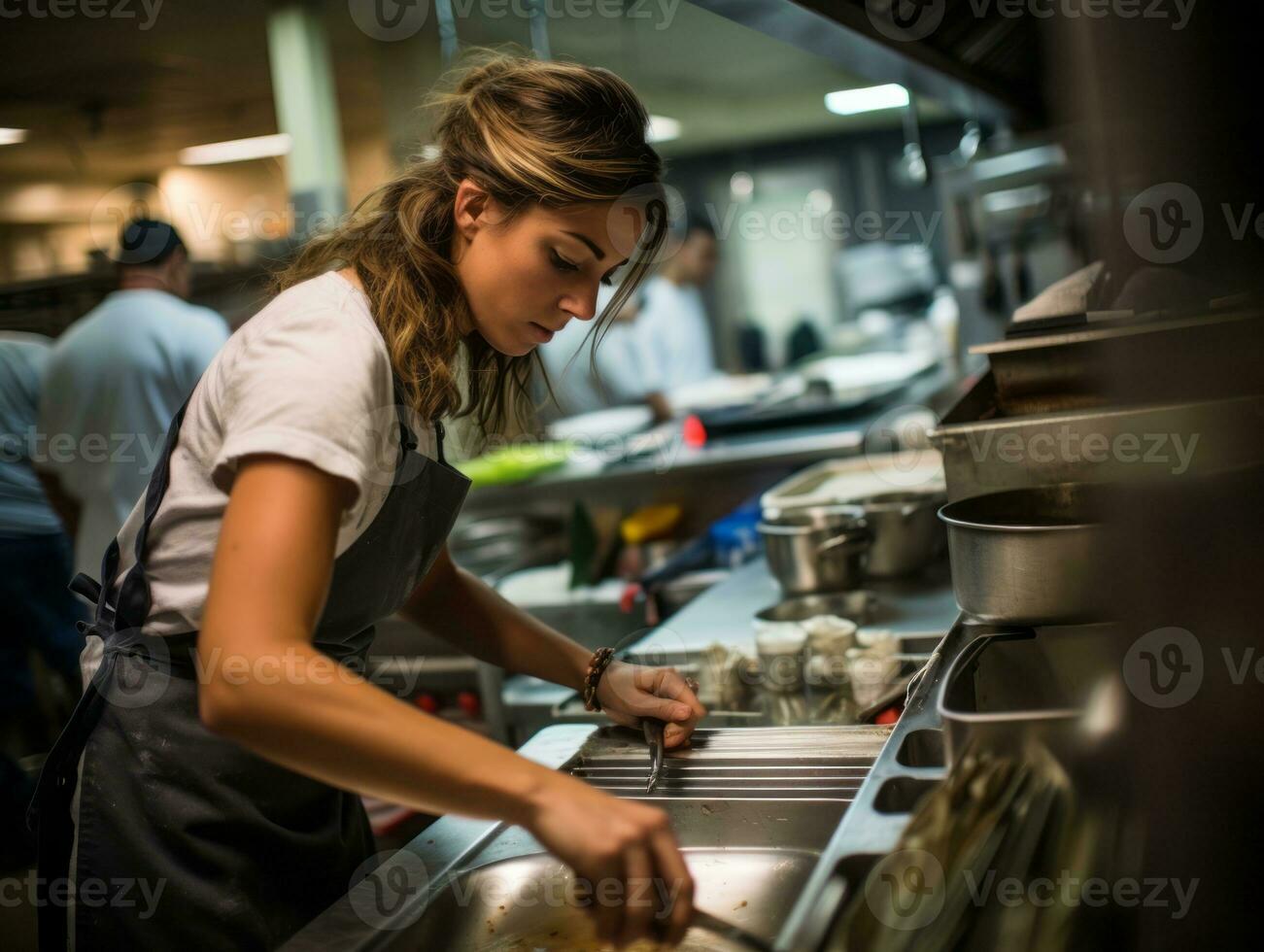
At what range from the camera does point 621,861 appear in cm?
85

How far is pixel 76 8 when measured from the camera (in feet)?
13.8

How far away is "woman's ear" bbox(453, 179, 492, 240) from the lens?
1.29 m

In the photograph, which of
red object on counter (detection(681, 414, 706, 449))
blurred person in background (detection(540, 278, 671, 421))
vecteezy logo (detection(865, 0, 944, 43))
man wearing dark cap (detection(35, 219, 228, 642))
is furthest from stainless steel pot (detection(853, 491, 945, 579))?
blurred person in background (detection(540, 278, 671, 421))

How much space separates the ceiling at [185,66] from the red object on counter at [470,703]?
2223 millimetres

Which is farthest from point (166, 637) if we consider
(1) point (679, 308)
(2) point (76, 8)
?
(1) point (679, 308)

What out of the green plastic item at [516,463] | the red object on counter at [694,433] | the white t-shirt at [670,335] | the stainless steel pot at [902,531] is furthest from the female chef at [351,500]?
the white t-shirt at [670,335]

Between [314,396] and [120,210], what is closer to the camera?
[314,396]

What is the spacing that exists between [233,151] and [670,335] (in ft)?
8.53

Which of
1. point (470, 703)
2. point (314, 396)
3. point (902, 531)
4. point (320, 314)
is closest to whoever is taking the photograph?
point (314, 396)

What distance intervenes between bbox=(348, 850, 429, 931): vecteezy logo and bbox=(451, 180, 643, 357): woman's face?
62 cm

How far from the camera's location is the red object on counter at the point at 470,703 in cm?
269

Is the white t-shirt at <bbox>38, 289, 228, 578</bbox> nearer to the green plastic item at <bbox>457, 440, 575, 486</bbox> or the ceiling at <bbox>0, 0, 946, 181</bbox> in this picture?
the green plastic item at <bbox>457, 440, 575, 486</bbox>
